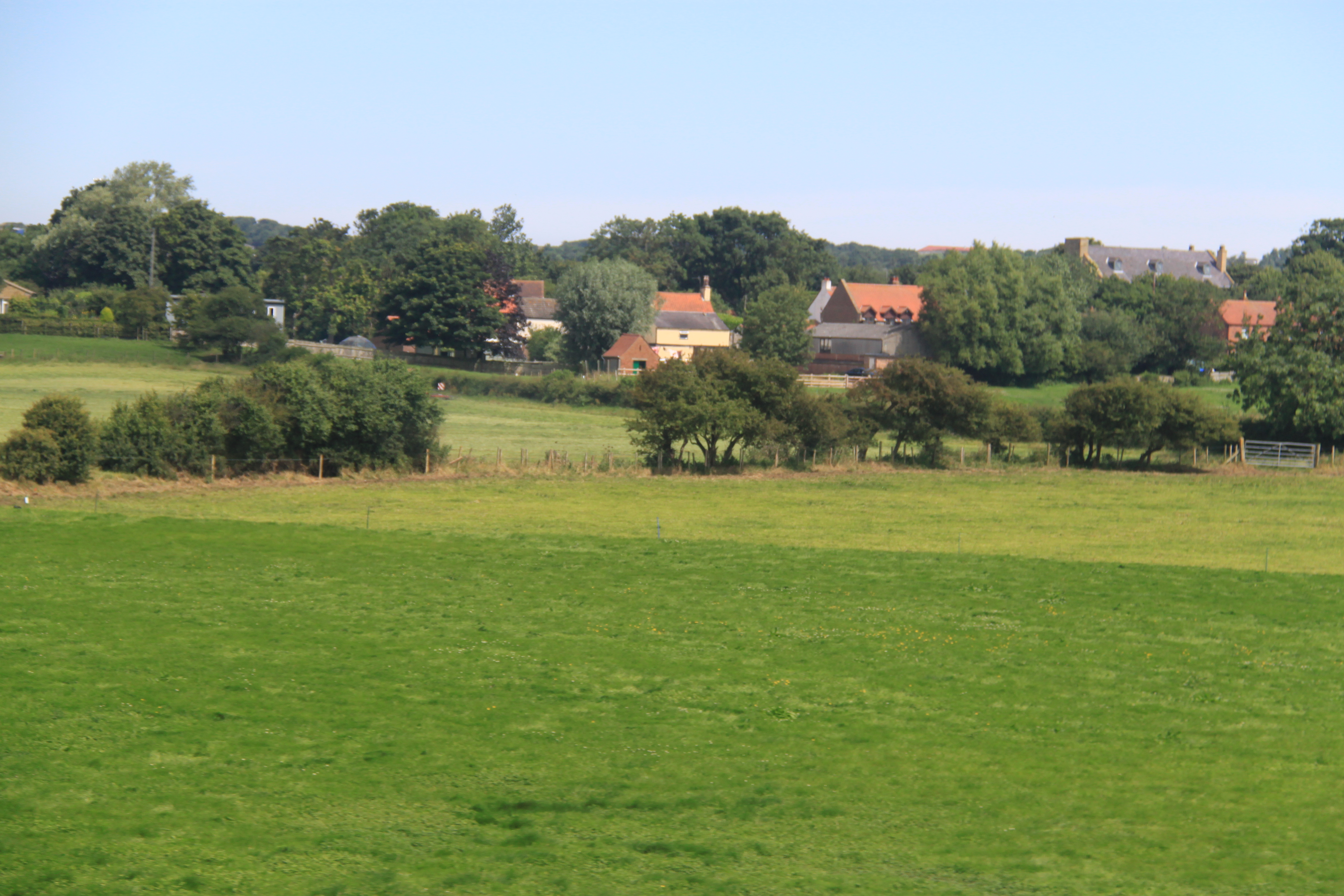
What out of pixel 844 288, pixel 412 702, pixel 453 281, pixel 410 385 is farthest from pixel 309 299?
pixel 412 702

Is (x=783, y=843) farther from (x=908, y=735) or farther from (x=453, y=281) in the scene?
(x=453, y=281)

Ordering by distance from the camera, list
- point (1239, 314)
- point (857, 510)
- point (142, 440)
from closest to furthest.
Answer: point (142, 440)
point (857, 510)
point (1239, 314)

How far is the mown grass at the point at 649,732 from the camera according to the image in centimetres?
1280

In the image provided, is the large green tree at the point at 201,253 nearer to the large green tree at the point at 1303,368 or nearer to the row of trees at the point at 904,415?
the row of trees at the point at 904,415

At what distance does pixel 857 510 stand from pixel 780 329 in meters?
67.3

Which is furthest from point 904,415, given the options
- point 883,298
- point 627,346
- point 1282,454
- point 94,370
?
point 883,298

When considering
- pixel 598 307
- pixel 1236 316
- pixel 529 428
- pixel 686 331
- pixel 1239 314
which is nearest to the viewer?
pixel 529 428

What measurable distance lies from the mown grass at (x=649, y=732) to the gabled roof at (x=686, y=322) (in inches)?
4307

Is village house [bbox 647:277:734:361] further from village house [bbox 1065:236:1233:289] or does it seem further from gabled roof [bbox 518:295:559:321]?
village house [bbox 1065:236:1233:289]

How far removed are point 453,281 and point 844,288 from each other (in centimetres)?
5241

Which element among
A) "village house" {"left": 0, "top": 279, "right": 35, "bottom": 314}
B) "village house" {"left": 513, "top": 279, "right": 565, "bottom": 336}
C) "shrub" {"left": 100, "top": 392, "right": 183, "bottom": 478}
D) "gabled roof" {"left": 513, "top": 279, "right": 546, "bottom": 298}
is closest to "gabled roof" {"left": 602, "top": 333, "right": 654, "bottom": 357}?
"village house" {"left": 513, "top": 279, "right": 565, "bottom": 336}

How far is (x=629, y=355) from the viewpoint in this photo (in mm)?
111188

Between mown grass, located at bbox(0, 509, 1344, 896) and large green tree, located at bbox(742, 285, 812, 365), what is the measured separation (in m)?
82.0

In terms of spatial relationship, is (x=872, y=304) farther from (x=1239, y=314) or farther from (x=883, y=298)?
(x=1239, y=314)
